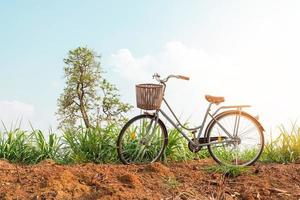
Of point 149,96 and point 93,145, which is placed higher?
point 149,96

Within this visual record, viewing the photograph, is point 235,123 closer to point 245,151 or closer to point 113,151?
point 245,151

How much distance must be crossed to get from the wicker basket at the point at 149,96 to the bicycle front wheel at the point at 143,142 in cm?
18

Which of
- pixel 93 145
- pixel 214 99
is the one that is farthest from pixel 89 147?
pixel 214 99

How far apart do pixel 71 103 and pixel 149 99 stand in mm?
8109

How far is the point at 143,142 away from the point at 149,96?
0.67 metres

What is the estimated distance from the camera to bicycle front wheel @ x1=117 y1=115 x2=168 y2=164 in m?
6.75

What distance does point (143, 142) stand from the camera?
22.4 feet

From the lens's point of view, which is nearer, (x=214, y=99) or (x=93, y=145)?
(x=214, y=99)

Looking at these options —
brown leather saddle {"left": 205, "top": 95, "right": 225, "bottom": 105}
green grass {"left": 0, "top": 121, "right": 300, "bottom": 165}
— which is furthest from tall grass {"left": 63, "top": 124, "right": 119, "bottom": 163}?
brown leather saddle {"left": 205, "top": 95, "right": 225, "bottom": 105}

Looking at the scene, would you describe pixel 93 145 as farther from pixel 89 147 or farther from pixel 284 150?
pixel 284 150

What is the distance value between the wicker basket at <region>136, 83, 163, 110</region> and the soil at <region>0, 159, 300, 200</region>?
0.82 meters

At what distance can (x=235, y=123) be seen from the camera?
6980mm

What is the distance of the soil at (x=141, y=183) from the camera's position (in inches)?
196

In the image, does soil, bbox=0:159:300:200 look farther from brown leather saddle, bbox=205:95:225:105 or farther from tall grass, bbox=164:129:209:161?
brown leather saddle, bbox=205:95:225:105
